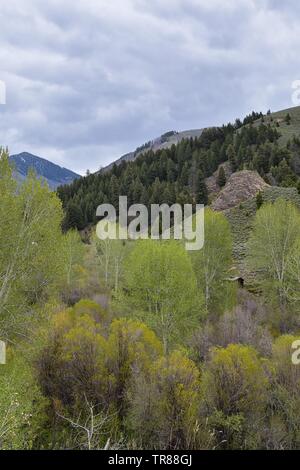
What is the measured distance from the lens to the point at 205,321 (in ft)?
111

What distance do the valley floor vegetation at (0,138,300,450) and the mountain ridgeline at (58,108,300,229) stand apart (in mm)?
53630

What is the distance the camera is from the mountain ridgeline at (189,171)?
84750 millimetres

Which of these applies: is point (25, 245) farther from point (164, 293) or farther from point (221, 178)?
point (221, 178)

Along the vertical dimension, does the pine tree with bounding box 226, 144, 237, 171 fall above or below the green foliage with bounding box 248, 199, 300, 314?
above

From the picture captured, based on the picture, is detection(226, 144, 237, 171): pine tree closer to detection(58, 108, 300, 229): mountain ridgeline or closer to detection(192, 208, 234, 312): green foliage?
detection(58, 108, 300, 229): mountain ridgeline

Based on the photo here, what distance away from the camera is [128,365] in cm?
2088

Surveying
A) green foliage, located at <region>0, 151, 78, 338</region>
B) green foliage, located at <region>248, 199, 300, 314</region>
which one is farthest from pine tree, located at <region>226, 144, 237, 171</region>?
green foliage, located at <region>0, 151, 78, 338</region>

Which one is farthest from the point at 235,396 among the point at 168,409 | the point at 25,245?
the point at 25,245

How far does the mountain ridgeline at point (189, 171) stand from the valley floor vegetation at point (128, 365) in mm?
53630

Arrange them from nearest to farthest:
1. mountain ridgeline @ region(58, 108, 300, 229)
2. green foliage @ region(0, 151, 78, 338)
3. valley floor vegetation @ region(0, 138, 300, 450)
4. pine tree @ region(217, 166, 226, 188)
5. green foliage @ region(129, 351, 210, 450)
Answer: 1. green foliage @ region(0, 151, 78, 338)
2. valley floor vegetation @ region(0, 138, 300, 450)
3. green foliage @ region(129, 351, 210, 450)
4. mountain ridgeline @ region(58, 108, 300, 229)
5. pine tree @ region(217, 166, 226, 188)

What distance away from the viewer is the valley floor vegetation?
54.1ft

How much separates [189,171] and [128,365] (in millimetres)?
85691

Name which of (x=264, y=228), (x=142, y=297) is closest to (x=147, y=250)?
(x=142, y=297)
